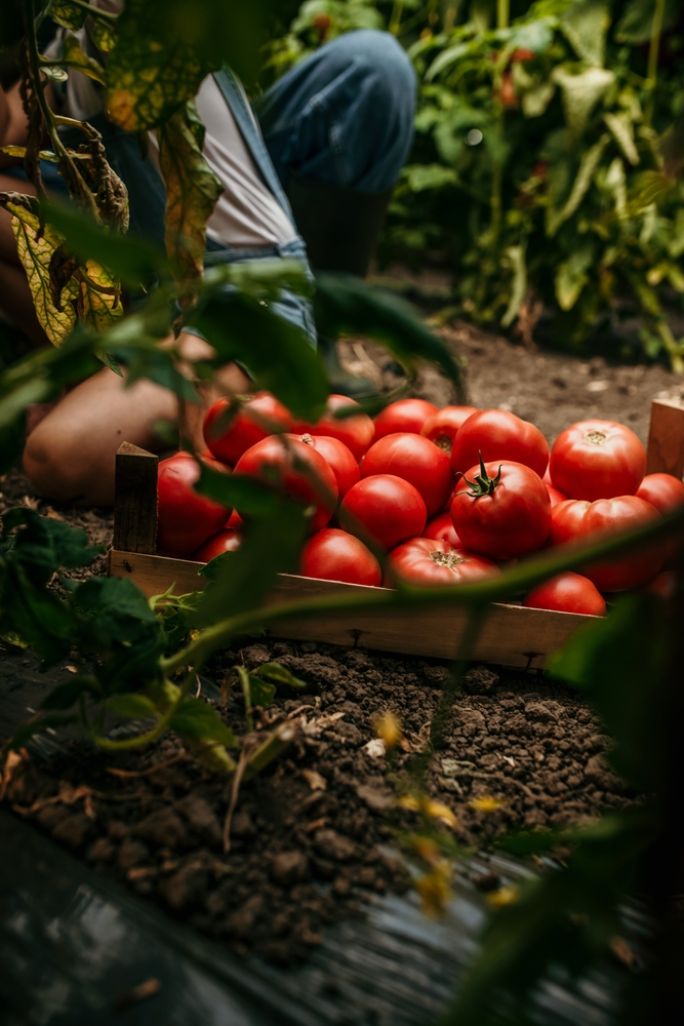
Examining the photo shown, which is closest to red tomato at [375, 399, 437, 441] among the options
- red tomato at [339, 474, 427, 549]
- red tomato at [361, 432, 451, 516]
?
red tomato at [361, 432, 451, 516]

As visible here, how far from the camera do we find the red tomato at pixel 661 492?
1.39 m

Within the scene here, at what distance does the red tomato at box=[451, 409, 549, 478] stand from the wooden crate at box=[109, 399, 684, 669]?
271 mm

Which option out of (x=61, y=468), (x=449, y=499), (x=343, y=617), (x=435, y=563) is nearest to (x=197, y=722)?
(x=343, y=617)

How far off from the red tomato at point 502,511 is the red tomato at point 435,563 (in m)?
0.03

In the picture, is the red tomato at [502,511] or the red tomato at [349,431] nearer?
the red tomato at [502,511]

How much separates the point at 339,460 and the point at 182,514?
0.82 ft

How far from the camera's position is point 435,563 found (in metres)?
1.27

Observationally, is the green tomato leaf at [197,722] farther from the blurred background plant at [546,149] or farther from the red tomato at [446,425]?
the blurred background plant at [546,149]

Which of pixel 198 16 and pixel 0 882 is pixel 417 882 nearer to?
pixel 0 882

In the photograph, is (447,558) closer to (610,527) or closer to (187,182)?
(610,527)

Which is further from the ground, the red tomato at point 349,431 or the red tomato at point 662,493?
the red tomato at point 349,431

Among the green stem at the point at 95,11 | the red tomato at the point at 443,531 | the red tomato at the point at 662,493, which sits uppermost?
the green stem at the point at 95,11

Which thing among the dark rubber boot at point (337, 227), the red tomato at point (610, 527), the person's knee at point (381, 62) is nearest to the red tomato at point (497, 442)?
the red tomato at point (610, 527)

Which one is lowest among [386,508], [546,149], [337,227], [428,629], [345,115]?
[428,629]
